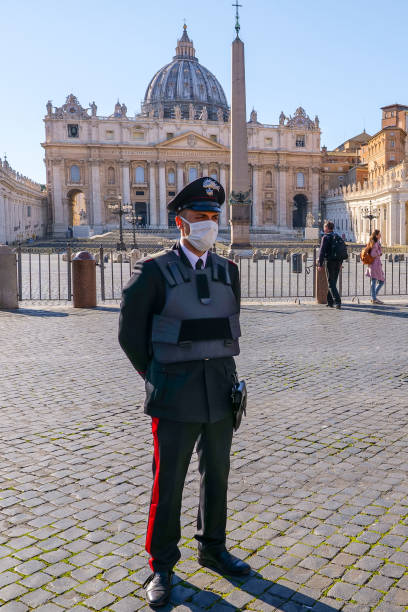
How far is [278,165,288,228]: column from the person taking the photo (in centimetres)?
8106

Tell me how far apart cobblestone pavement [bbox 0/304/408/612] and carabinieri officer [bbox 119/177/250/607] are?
0.25 meters

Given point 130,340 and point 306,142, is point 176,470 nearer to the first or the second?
point 130,340

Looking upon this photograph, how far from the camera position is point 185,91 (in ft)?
312

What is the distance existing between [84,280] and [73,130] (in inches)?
2626

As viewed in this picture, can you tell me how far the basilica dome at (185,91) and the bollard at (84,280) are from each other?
8342cm

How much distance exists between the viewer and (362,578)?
9.48ft

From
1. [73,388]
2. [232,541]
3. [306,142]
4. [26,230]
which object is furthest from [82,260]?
[306,142]

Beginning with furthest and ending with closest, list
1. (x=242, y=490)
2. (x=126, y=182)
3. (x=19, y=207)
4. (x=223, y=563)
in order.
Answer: (x=126, y=182) → (x=19, y=207) → (x=242, y=490) → (x=223, y=563)

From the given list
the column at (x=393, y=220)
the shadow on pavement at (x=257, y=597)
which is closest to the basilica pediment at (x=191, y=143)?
the column at (x=393, y=220)

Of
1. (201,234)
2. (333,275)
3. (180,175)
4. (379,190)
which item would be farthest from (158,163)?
(201,234)

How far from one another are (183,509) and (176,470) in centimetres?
88

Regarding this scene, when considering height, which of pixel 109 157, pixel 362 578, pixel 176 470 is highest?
pixel 109 157

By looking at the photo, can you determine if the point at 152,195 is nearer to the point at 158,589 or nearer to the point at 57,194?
the point at 57,194

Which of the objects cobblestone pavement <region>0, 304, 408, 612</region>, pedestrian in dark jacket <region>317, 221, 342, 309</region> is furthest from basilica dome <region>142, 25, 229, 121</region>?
cobblestone pavement <region>0, 304, 408, 612</region>
